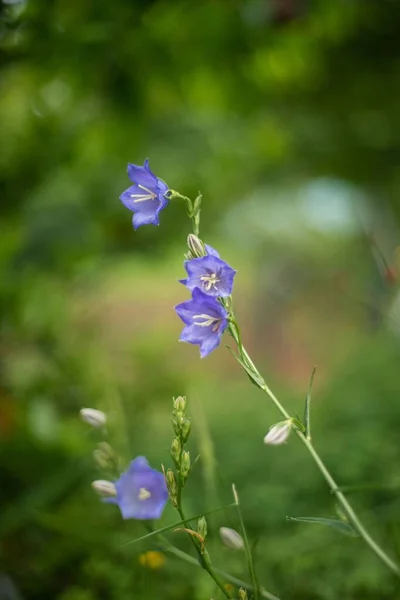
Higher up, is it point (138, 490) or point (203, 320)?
point (203, 320)

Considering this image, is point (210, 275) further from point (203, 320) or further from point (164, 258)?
point (164, 258)

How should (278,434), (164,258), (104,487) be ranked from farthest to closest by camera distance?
(164,258) → (104,487) → (278,434)

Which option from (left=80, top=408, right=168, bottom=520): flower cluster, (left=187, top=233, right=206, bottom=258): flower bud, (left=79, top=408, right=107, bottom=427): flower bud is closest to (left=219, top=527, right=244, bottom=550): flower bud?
(left=80, top=408, right=168, bottom=520): flower cluster

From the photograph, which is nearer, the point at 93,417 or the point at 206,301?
the point at 206,301

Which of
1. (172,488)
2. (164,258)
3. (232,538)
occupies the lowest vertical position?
(164,258)

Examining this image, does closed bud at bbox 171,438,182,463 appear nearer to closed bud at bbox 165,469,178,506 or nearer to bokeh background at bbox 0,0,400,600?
closed bud at bbox 165,469,178,506

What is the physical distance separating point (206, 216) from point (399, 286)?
121 cm

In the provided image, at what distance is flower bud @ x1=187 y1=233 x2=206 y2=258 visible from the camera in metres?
0.62

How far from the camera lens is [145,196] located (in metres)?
0.68

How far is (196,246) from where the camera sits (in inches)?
24.8

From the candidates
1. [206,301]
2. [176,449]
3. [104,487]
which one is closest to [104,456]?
[104,487]

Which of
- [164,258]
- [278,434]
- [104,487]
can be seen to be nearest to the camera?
[278,434]

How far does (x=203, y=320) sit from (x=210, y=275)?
0.15 ft

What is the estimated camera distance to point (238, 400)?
2613 millimetres
